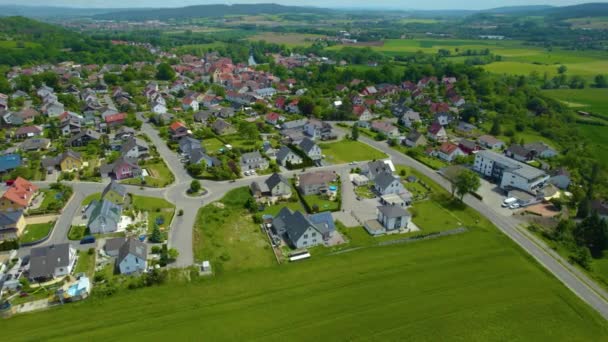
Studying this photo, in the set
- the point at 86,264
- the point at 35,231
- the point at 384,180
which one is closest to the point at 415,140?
the point at 384,180

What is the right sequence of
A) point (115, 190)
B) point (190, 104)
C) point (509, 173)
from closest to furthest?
point (115, 190) → point (509, 173) → point (190, 104)

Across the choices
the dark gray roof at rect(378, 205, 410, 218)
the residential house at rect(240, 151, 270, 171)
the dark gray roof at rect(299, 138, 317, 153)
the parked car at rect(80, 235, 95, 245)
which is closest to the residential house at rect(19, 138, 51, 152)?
the parked car at rect(80, 235, 95, 245)

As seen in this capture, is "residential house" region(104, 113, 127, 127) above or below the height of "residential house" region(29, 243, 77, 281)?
above

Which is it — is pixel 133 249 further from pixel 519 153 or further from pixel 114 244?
pixel 519 153

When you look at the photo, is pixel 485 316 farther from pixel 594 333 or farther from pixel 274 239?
pixel 274 239

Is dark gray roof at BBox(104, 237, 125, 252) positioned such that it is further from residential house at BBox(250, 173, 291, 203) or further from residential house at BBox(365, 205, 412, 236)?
residential house at BBox(365, 205, 412, 236)
